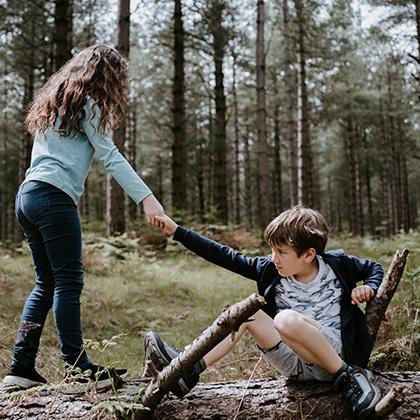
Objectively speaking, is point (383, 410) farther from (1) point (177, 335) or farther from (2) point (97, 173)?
(2) point (97, 173)

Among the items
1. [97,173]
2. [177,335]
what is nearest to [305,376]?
[177,335]

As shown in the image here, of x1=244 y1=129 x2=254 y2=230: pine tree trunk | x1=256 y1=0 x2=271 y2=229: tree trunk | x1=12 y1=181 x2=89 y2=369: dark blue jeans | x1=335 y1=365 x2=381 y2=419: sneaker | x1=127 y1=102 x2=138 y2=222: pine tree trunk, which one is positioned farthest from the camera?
x1=244 y1=129 x2=254 y2=230: pine tree trunk

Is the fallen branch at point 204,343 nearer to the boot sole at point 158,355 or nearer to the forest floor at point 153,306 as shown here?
the boot sole at point 158,355

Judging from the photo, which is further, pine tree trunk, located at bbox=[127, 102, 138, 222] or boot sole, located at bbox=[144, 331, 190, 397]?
pine tree trunk, located at bbox=[127, 102, 138, 222]

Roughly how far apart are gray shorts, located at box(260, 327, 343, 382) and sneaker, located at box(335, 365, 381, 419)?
0.11 meters

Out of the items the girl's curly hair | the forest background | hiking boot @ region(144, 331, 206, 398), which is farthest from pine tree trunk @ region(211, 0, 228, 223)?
hiking boot @ region(144, 331, 206, 398)

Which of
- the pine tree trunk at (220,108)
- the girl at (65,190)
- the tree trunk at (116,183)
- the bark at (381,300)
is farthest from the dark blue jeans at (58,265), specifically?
the pine tree trunk at (220,108)

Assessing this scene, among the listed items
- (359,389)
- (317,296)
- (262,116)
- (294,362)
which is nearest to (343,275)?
(317,296)

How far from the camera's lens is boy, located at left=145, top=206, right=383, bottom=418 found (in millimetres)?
2658

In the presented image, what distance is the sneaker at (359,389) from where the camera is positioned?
2.54 meters

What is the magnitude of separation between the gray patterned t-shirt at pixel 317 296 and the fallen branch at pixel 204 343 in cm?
86

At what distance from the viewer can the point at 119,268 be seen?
8.45m

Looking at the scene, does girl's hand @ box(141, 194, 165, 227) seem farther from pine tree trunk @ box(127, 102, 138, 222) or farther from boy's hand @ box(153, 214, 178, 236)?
pine tree trunk @ box(127, 102, 138, 222)

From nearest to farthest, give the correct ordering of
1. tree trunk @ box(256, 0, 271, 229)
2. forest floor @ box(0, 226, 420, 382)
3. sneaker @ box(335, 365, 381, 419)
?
sneaker @ box(335, 365, 381, 419), forest floor @ box(0, 226, 420, 382), tree trunk @ box(256, 0, 271, 229)
